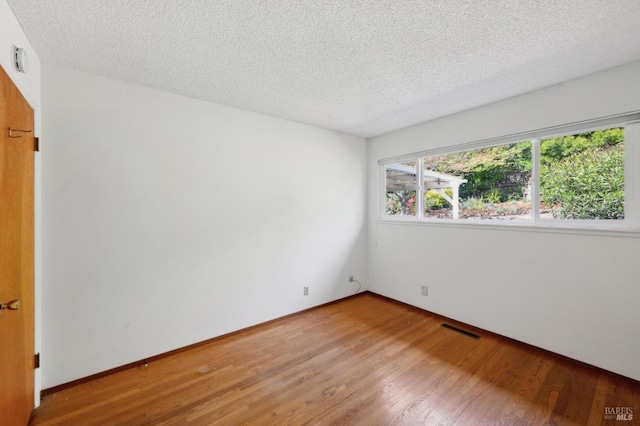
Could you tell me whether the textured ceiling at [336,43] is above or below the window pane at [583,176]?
above

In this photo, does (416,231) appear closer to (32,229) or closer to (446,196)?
(446,196)

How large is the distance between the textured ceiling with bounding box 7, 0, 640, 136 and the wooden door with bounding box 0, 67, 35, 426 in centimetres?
57

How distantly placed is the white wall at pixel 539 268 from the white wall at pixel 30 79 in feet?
11.6

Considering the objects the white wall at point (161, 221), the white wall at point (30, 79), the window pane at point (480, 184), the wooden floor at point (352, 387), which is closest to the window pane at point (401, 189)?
the window pane at point (480, 184)

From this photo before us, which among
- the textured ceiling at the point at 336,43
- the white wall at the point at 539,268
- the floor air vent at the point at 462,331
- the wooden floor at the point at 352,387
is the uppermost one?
the textured ceiling at the point at 336,43

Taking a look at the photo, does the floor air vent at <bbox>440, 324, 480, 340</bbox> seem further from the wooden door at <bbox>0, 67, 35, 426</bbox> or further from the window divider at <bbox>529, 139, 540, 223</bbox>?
the wooden door at <bbox>0, 67, 35, 426</bbox>

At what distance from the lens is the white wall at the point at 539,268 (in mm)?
1976

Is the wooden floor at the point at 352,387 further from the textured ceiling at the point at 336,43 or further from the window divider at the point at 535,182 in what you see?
the textured ceiling at the point at 336,43

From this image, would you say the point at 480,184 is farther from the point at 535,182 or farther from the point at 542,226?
the point at 542,226

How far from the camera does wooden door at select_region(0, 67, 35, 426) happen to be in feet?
4.12

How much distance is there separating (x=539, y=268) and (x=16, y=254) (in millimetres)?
3845

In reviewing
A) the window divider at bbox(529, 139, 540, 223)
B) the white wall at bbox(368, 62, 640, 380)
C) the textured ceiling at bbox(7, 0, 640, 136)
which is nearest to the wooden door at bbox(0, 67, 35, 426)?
the textured ceiling at bbox(7, 0, 640, 136)

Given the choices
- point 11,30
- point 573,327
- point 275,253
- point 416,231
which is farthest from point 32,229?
point 573,327

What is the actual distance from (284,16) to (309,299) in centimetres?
296
